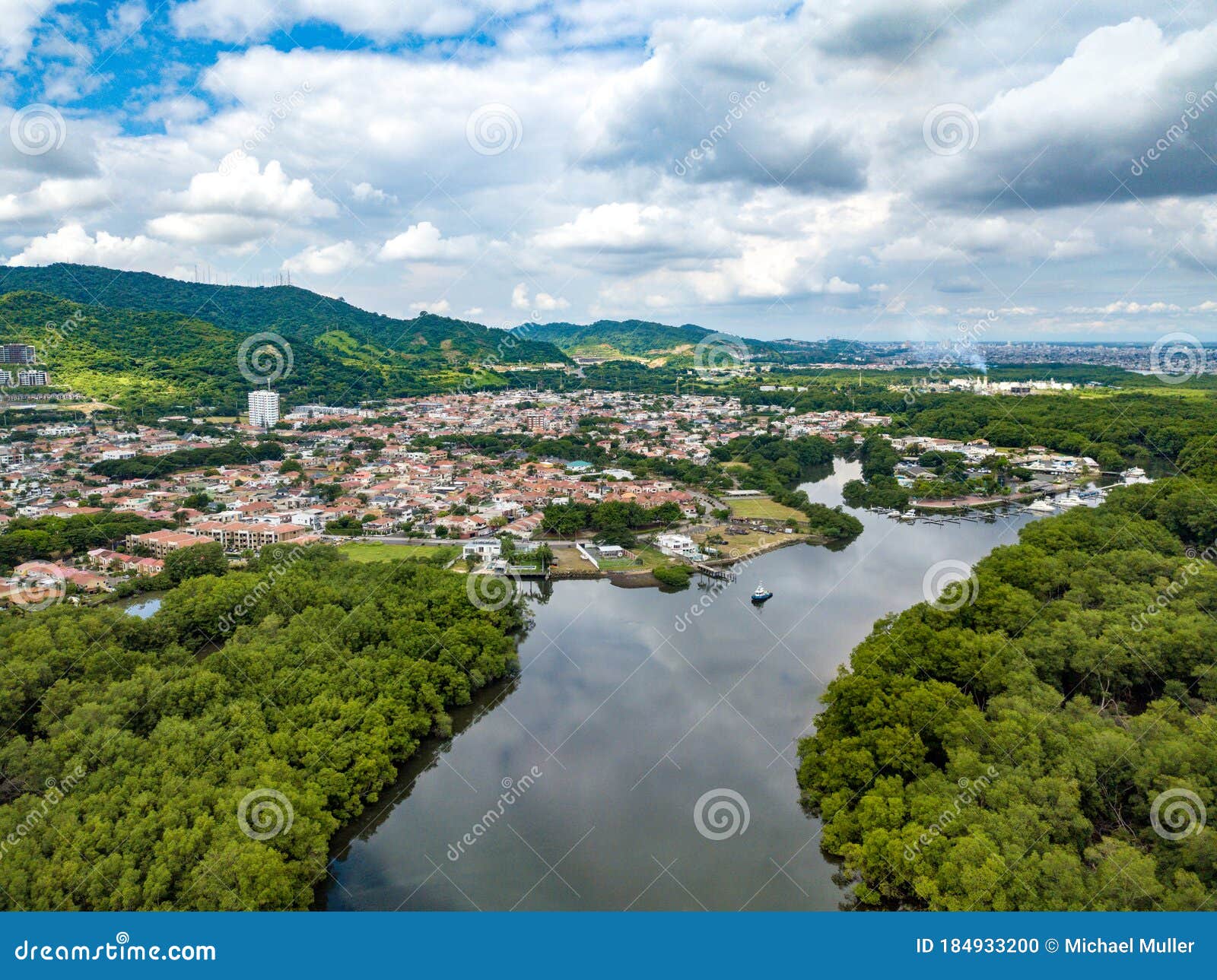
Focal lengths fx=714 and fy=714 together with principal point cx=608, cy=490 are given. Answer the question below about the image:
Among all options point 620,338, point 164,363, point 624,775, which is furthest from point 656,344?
point 624,775

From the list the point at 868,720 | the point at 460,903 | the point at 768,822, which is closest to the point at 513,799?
the point at 460,903

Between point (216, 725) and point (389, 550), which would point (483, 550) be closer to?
point (389, 550)

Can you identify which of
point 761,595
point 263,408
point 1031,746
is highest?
point 263,408

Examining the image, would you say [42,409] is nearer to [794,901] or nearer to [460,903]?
[460,903]

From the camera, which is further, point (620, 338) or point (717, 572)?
point (620, 338)

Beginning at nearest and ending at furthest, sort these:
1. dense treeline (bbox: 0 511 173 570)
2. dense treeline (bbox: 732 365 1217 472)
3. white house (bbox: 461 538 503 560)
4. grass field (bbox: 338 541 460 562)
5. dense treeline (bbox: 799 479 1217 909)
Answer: dense treeline (bbox: 799 479 1217 909) → dense treeline (bbox: 0 511 173 570) → grass field (bbox: 338 541 460 562) → white house (bbox: 461 538 503 560) → dense treeline (bbox: 732 365 1217 472)

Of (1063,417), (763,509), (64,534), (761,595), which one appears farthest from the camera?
(1063,417)

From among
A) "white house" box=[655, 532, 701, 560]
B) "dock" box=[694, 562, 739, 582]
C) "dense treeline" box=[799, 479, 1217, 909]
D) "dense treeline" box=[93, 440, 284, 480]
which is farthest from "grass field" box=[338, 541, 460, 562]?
"dense treeline" box=[93, 440, 284, 480]

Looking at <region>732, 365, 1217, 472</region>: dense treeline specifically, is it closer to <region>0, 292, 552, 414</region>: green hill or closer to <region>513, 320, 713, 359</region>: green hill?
<region>0, 292, 552, 414</region>: green hill
